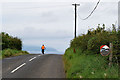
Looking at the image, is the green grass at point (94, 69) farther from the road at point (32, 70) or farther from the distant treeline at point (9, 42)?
the distant treeline at point (9, 42)

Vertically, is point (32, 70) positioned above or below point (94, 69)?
below

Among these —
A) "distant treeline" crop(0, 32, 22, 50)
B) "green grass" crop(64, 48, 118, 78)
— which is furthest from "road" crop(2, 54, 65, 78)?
"distant treeline" crop(0, 32, 22, 50)

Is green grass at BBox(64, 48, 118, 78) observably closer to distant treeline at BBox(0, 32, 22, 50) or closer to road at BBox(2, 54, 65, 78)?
road at BBox(2, 54, 65, 78)

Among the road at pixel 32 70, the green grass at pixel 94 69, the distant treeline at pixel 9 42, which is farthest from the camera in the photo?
the distant treeline at pixel 9 42

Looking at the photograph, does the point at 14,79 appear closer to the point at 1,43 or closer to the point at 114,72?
the point at 114,72

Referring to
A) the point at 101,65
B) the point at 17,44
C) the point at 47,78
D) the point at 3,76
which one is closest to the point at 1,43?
the point at 17,44

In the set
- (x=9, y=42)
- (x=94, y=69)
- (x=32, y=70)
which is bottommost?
(x=32, y=70)

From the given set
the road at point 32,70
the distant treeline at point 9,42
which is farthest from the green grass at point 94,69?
the distant treeline at point 9,42

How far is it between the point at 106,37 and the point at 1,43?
19564 millimetres

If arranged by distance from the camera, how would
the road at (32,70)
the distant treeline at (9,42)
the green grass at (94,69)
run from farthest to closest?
the distant treeline at (9,42)
the road at (32,70)
the green grass at (94,69)

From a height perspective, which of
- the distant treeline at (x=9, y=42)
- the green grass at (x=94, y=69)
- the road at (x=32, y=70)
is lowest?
the road at (x=32, y=70)

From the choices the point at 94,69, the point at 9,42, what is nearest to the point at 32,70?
the point at 94,69

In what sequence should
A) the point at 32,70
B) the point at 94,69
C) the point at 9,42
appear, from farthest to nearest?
1. the point at 9,42
2. the point at 32,70
3. the point at 94,69

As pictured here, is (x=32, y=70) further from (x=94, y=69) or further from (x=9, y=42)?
(x=9, y=42)
